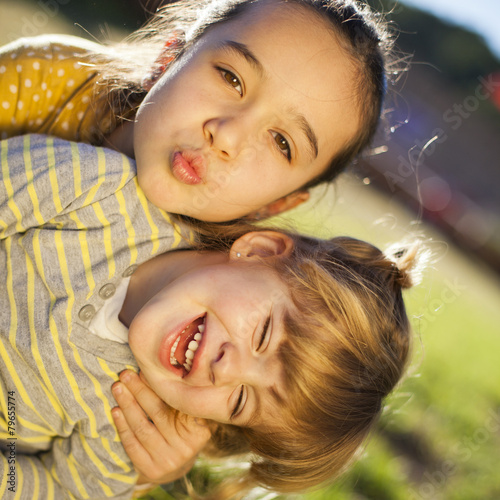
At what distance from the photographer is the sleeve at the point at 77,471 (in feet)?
6.00

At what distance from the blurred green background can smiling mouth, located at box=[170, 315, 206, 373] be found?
71 centimetres

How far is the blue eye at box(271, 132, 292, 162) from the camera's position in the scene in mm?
1771

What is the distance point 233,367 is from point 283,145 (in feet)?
2.51

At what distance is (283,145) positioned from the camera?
5.93 ft

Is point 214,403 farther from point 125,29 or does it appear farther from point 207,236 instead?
point 125,29

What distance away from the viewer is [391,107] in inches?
99.0

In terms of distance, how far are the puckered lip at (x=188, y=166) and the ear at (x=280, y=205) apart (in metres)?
0.47

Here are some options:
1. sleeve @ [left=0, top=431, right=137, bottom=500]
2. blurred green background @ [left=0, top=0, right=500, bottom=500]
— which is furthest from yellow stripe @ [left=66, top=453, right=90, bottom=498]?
blurred green background @ [left=0, top=0, right=500, bottom=500]

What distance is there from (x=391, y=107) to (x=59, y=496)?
217cm

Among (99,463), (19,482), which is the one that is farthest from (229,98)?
(19,482)

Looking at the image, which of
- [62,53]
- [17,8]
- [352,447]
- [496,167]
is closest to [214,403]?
[352,447]

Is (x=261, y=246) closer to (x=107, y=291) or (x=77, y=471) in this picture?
(x=107, y=291)

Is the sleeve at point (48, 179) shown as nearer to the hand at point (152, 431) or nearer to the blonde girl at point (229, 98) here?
the blonde girl at point (229, 98)

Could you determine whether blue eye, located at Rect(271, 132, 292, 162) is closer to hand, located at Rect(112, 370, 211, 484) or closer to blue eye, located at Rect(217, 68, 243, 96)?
blue eye, located at Rect(217, 68, 243, 96)
